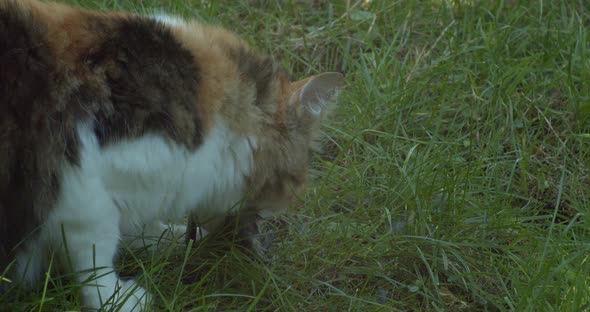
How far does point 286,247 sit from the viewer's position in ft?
11.2

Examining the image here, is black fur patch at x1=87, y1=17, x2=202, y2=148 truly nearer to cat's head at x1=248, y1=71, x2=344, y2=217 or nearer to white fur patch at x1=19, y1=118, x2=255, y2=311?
white fur patch at x1=19, y1=118, x2=255, y2=311

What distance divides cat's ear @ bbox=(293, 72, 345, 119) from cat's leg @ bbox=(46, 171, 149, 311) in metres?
0.81

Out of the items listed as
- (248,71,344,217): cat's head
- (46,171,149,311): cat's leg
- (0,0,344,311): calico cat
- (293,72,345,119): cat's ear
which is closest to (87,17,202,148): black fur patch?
(0,0,344,311): calico cat

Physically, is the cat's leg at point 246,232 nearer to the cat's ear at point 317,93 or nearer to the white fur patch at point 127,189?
the white fur patch at point 127,189

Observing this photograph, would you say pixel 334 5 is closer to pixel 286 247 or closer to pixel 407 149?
pixel 407 149

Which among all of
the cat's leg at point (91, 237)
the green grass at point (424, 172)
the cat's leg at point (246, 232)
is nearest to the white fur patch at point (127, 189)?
the cat's leg at point (91, 237)

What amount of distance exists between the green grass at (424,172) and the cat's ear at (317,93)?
59 centimetres

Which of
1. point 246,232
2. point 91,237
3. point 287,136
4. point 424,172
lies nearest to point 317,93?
point 287,136

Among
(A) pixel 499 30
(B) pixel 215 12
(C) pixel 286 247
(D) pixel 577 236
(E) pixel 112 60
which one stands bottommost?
(D) pixel 577 236

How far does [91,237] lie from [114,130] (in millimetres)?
356

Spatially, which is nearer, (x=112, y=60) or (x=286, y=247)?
(x=112, y=60)

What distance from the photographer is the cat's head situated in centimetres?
304

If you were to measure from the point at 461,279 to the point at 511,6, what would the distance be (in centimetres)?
203

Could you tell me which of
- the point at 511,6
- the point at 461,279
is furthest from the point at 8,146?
the point at 511,6
